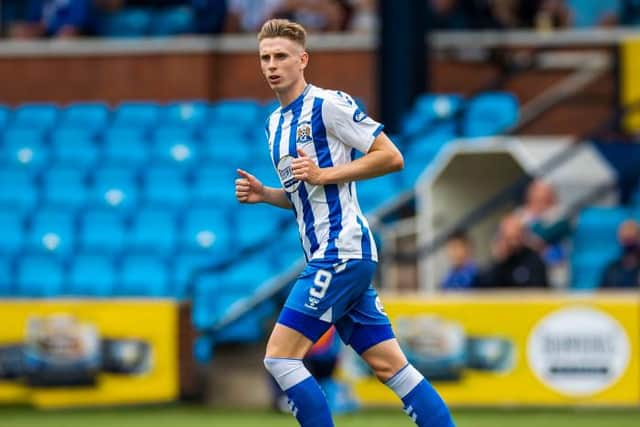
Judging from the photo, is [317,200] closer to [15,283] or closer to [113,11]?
[15,283]

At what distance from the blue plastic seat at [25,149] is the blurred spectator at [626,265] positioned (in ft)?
21.0

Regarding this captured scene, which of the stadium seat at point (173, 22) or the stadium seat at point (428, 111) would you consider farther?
the stadium seat at point (173, 22)

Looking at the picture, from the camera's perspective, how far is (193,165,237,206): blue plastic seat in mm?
14781

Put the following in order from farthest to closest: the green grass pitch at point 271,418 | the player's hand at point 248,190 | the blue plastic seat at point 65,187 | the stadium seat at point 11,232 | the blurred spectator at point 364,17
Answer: the blurred spectator at point 364,17
the blue plastic seat at point 65,187
the stadium seat at point 11,232
the green grass pitch at point 271,418
the player's hand at point 248,190

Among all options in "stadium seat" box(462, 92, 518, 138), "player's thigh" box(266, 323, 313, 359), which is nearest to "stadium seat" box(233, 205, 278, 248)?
"stadium seat" box(462, 92, 518, 138)

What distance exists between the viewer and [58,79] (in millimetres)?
17312

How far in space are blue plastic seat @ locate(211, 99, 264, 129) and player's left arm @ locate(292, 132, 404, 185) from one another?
359 inches

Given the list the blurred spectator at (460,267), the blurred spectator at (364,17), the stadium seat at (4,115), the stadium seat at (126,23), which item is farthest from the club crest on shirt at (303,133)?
the stadium seat at (126,23)

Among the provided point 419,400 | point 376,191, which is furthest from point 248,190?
point 376,191

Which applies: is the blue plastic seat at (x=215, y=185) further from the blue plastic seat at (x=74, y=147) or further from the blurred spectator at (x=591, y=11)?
the blurred spectator at (x=591, y=11)

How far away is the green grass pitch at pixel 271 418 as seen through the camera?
1048 cm

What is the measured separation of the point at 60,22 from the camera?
17250 millimetres

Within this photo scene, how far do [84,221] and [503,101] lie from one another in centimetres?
417

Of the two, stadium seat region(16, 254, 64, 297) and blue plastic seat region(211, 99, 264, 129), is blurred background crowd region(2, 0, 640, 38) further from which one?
stadium seat region(16, 254, 64, 297)
